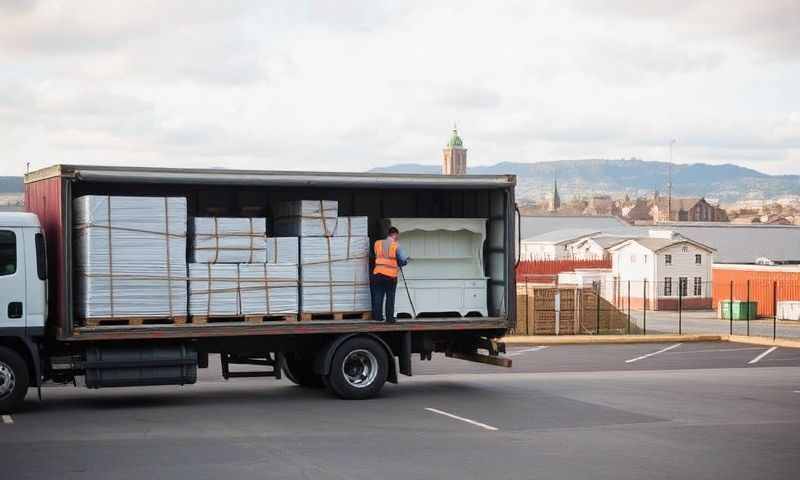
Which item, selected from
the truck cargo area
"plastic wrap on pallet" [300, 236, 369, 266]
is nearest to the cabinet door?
the truck cargo area

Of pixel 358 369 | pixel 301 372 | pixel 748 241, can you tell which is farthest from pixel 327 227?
pixel 748 241

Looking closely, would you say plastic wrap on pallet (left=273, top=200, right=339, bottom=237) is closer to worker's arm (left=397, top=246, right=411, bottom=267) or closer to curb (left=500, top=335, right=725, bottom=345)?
worker's arm (left=397, top=246, right=411, bottom=267)

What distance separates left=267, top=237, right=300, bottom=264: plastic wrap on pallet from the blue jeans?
1279mm

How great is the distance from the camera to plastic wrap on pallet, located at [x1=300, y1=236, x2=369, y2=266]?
56.9 feet

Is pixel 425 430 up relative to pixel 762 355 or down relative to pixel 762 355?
up

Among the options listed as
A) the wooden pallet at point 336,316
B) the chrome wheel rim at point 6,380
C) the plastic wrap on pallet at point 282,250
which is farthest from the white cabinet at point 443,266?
the chrome wheel rim at point 6,380

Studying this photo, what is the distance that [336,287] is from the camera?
1748 centimetres

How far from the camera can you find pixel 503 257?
60.5ft

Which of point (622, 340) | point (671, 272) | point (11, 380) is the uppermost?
point (11, 380)

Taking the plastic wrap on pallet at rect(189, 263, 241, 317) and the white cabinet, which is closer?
the plastic wrap on pallet at rect(189, 263, 241, 317)

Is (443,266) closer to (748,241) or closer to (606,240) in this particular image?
(606,240)

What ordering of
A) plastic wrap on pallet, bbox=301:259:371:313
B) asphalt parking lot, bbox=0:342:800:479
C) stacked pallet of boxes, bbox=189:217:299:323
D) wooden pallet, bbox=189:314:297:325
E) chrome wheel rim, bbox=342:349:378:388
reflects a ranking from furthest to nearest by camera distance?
chrome wheel rim, bbox=342:349:378:388 < plastic wrap on pallet, bbox=301:259:371:313 < stacked pallet of boxes, bbox=189:217:299:323 < wooden pallet, bbox=189:314:297:325 < asphalt parking lot, bbox=0:342:800:479

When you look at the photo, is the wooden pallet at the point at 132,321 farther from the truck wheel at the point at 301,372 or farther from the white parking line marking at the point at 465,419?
the white parking line marking at the point at 465,419

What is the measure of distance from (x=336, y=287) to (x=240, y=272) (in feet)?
5.01
